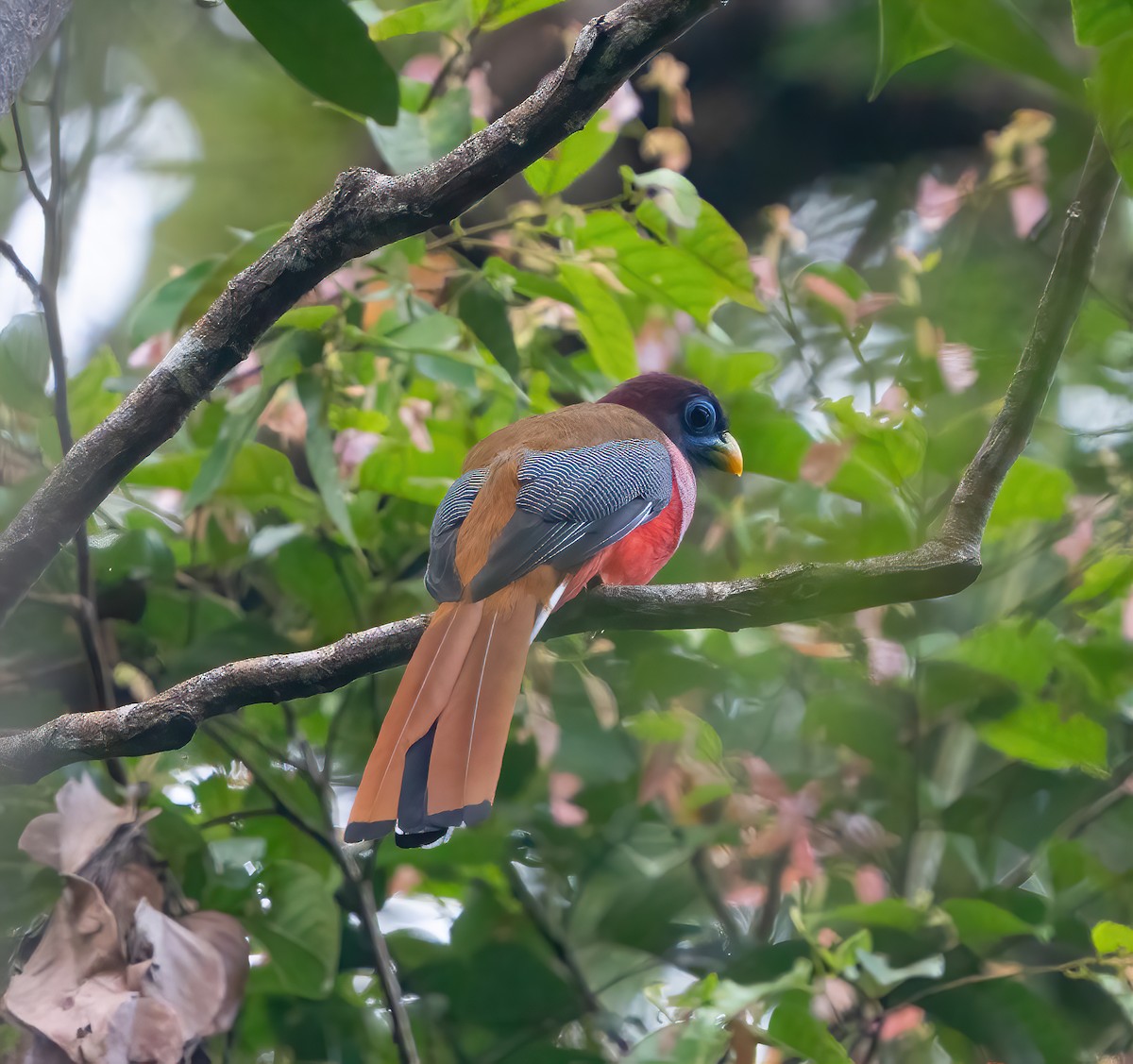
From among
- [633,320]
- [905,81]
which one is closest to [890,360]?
[633,320]

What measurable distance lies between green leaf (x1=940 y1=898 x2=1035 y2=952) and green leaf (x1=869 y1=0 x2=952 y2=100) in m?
1.14

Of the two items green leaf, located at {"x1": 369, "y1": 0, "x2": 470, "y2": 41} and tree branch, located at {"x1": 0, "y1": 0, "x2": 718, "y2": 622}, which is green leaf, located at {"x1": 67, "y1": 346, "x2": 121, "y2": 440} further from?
tree branch, located at {"x1": 0, "y1": 0, "x2": 718, "y2": 622}

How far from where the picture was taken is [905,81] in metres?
2.84

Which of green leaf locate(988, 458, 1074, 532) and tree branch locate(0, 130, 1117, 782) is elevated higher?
tree branch locate(0, 130, 1117, 782)

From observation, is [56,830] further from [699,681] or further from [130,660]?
[699,681]

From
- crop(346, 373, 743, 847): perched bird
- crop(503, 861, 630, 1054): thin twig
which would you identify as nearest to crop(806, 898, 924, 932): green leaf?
crop(503, 861, 630, 1054): thin twig

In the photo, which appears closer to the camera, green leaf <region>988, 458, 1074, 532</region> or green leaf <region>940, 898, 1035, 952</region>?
green leaf <region>940, 898, 1035, 952</region>

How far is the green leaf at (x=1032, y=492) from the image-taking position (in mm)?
1751

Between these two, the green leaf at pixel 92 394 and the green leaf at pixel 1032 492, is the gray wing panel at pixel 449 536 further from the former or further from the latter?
the green leaf at pixel 1032 492

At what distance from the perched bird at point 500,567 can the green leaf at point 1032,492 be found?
466 millimetres

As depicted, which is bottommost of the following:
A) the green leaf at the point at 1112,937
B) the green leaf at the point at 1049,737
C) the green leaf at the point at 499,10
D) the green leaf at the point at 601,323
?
the green leaf at the point at 1112,937

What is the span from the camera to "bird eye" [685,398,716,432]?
2125 millimetres

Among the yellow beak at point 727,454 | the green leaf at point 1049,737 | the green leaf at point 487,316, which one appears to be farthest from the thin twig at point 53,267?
the green leaf at point 1049,737

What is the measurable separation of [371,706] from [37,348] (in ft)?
2.38
